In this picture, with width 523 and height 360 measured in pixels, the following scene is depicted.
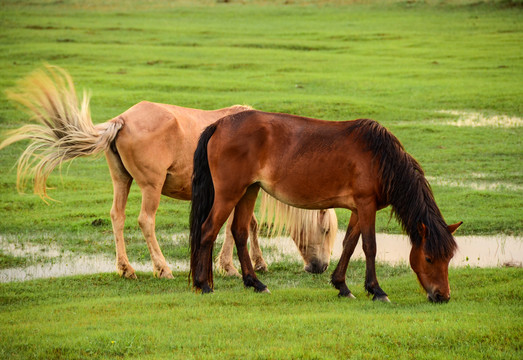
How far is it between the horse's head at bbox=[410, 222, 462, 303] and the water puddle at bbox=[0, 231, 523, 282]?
2254 millimetres

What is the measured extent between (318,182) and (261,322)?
6.39ft

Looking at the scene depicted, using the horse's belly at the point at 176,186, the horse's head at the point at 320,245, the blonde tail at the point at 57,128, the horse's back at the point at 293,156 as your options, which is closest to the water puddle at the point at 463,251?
the horse's head at the point at 320,245

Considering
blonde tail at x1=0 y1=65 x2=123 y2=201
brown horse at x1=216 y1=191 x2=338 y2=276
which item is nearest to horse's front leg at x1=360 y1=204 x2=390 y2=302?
brown horse at x1=216 y1=191 x2=338 y2=276

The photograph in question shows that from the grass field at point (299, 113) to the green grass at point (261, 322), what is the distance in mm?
22

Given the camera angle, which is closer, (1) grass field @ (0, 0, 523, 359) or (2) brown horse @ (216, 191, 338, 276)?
(1) grass field @ (0, 0, 523, 359)

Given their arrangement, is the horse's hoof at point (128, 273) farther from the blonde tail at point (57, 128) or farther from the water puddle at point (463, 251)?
the water puddle at point (463, 251)

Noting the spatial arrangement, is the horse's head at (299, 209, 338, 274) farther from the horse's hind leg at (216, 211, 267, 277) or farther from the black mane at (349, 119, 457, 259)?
the black mane at (349, 119, 457, 259)

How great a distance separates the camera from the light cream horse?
8.85 m

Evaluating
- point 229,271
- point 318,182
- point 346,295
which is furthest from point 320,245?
point 318,182

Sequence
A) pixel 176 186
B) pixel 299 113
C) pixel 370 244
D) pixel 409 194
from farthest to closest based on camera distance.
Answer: pixel 299 113 < pixel 176 186 < pixel 370 244 < pixel 409 194

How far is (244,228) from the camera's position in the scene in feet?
27.0

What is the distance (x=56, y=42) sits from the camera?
39.0 m

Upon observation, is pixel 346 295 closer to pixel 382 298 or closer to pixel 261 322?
pixel 382 298

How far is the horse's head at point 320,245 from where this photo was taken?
9.38 metres
